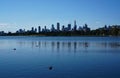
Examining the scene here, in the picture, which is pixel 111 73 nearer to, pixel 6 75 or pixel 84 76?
pixel 84 76

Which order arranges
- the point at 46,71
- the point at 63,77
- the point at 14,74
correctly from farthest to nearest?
1. the point at 46,71
2. the point at 14,74
3. the point at 63,77

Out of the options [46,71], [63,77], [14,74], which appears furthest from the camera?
[46,71]

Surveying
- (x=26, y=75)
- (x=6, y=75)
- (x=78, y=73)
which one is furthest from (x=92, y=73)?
(x=6, y=75)

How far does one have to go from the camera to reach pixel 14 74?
19.9 meters

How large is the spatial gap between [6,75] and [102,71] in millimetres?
7958

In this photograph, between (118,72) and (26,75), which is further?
(118,72)

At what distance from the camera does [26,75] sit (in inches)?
758

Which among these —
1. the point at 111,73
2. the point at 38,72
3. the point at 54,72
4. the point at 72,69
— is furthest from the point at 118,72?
the point at 38,72

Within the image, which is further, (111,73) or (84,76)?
(111,73)

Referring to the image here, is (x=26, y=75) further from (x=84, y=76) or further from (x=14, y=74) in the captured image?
(x=84, y=76)

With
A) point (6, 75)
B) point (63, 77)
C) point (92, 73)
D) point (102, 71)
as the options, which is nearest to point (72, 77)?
point (63, 77)

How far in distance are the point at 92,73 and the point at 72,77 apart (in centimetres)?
230

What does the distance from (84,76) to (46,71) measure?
366cm

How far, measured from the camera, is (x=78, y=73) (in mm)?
20547
